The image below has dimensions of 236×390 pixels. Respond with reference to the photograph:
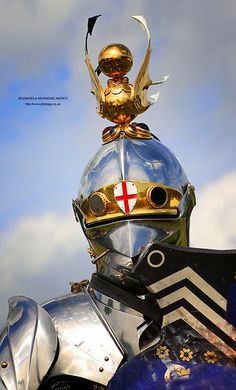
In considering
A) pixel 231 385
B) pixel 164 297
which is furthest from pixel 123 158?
pixel 231 385

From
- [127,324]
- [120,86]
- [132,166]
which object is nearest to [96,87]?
[120,86]

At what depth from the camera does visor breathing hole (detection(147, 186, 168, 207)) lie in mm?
5613

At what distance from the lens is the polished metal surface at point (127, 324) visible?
16.4ft

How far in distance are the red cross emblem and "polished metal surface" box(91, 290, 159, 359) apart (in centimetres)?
74

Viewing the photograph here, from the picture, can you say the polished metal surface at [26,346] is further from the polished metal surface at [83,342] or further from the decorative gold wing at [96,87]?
the decorative gold wing at [96,87]

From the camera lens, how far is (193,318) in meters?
3.46

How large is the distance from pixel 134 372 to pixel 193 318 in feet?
1.34

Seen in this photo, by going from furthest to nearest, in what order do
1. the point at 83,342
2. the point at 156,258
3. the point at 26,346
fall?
the point at 83,342 < the point at 26,346 < the point at 156,258

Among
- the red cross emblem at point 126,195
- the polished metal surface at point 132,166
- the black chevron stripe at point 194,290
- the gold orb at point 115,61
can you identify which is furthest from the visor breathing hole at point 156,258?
the gold orb at point 115,61

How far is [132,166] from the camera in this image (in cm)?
575

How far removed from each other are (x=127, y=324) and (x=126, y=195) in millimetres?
1051

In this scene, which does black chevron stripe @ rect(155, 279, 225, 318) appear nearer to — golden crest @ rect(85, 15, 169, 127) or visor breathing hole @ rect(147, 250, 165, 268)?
visor breathing hole @ rect(147, 250, 165, 268)

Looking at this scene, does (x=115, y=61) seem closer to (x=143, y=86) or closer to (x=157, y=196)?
(x=143, y=86)

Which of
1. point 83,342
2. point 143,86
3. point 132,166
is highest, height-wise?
point 143,86
